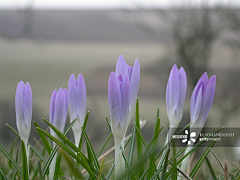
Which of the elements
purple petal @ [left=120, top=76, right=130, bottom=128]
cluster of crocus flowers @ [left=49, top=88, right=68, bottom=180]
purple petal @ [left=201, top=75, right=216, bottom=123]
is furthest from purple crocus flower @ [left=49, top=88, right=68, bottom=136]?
purple petal @ [left=201, top=75, right=216, bottom=123]

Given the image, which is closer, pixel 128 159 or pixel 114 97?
pixel 114 97

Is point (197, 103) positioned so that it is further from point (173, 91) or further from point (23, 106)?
point (23, 106)

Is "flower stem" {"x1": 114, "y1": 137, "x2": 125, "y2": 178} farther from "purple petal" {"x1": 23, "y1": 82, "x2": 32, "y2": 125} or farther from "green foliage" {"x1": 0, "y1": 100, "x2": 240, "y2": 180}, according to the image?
"purple petal" {"x1": 23, "y1": 82, "x2": 32, "y2": 125}

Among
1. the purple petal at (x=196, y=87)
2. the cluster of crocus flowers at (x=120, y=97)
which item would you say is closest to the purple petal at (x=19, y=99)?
the cluster of crocus flowers at (x=120, y=97)

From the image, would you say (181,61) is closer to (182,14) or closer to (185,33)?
(185,33)

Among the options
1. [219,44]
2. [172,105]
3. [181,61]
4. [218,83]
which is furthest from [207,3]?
[172,105]

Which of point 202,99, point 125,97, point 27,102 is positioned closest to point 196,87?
point 202,99

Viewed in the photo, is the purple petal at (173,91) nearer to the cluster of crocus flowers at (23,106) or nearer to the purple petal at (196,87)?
the purple petal at (196,87)
